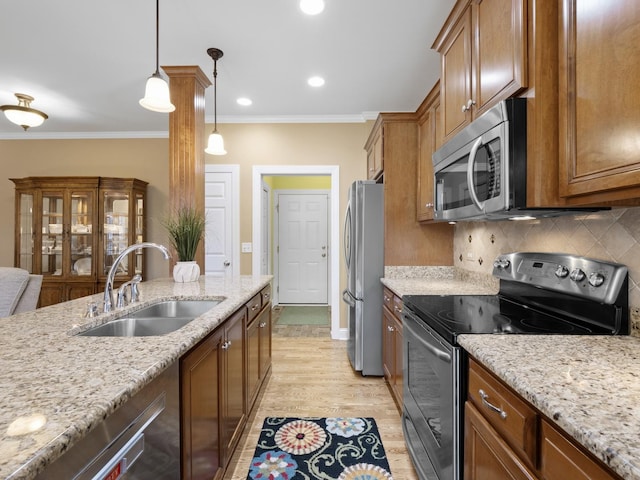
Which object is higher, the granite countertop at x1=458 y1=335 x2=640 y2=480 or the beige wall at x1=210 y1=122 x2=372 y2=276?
the beige wall at x1=210 y1=122 x2=372 y2=276

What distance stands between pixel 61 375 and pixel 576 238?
184 centimetres

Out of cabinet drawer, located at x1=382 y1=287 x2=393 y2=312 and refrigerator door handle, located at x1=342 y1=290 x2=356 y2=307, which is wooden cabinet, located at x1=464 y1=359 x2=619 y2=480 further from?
refrigerator door handle, located at x1=342 y1=290 x2=356 y2=307

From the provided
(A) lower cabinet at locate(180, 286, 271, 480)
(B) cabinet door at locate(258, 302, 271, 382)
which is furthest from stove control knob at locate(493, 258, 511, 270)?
(B) cabinet door at locate(258, 302, 271, 382)

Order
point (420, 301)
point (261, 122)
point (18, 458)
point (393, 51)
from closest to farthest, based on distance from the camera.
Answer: point (18, 458) → point (420, 301) → point (393, 51) → point (261, 122)

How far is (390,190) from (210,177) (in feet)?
7.27

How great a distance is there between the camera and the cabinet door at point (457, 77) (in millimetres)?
1559

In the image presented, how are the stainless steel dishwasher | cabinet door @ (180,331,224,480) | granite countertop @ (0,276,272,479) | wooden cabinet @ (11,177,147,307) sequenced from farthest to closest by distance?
wooden cabinet @ (11,177,147,307) → cabinet door @ (180,331,224,480) → the stainless steel dishwasher → granite countertop @ (0,276,272,479)

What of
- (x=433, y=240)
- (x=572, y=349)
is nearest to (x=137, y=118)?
(x=433, y=240)

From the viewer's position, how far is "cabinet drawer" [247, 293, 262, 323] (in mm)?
1996

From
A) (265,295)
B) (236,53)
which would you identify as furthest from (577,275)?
(236,53)

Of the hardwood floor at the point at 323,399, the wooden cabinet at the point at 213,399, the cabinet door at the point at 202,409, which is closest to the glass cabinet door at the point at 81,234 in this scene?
the hardwood floor at the point at 323,399

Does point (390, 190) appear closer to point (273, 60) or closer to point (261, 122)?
point (273, 60)

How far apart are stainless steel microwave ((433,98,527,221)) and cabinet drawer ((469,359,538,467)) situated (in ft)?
2.00

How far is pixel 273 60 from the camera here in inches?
104
